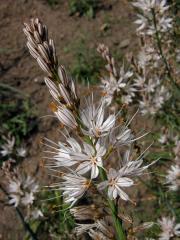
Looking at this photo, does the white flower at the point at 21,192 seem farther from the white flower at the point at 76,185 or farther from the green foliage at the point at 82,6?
the green foliage at the point at 82,6

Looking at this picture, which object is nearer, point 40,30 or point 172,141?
point 40,30

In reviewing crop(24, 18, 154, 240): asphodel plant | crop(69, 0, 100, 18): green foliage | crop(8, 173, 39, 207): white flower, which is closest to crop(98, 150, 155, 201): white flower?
crop(24, 18, 154, 240): asphodel plant

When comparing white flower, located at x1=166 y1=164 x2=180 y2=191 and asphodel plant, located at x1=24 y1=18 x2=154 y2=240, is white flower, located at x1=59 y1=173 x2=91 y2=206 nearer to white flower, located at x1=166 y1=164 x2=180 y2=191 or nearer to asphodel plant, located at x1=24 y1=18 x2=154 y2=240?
asphodel plant, located at x1=24 y1=18 x2=154 y2=240

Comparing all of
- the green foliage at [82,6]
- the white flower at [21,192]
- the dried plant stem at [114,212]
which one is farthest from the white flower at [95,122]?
the green foliage at [82,6]

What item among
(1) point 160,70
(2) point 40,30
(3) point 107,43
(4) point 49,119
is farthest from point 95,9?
(2) point 40,30

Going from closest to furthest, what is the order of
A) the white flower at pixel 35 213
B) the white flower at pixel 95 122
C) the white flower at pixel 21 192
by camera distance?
the white flower at pixel 95 122
the white flower at pixel 21 192
the white flower at pixel 35 213

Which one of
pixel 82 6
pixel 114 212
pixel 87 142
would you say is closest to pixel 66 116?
pixel 87 142

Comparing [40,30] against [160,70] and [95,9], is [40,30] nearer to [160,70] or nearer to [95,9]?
[160,70]

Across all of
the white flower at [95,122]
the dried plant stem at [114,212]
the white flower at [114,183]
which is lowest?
the dried plant stem at [114,212]
